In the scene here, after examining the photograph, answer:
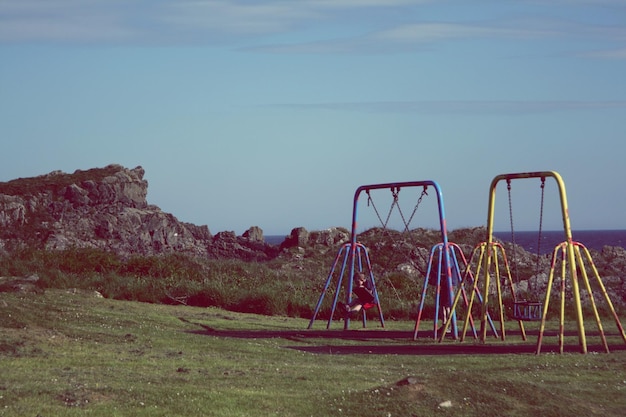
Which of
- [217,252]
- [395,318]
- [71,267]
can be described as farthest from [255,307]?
[217,252]

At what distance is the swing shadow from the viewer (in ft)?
68.2

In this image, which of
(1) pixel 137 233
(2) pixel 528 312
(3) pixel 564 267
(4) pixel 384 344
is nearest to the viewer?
(3) pixel 564 267

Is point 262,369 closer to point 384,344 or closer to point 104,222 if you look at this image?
point 384,344

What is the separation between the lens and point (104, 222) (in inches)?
2344

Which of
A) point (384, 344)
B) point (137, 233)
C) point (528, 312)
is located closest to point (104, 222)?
point (137, 233)

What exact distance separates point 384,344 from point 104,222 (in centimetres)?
3938

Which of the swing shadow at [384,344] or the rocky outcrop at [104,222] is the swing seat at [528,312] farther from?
the rocky outcrop at [104,222]

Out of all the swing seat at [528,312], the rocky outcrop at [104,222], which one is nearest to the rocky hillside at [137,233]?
the rocky outcrop at [104,222]

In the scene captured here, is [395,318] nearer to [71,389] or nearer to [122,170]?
[71,389]

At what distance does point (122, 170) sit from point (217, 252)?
14.9 m

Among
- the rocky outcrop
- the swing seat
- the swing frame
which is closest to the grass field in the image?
the swing frame

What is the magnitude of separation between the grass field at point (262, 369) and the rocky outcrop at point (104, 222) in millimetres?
29189

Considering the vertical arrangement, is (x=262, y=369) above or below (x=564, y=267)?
below

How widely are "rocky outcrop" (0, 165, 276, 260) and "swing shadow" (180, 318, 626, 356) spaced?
29520 mm
